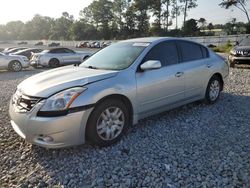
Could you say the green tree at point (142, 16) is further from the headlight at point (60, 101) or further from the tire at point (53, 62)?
the headlight at point (60, 101)

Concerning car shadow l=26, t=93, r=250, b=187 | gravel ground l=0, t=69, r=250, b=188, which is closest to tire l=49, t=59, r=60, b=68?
gravel ground l=0, t=69, r=250, b=188

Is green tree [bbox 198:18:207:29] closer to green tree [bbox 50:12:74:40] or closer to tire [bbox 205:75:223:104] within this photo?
green tree [bbox 50:12:74:40]

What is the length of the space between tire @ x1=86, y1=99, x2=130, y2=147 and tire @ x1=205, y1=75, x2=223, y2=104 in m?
2.49

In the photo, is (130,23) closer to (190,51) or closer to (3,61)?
(3,61)

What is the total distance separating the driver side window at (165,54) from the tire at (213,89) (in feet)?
4.43

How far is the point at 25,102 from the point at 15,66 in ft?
41.8

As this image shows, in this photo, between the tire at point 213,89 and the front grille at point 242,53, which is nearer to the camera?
the tire at point 213,89

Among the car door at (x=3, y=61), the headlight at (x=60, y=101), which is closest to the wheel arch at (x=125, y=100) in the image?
the headlight at (x=60, y=101)

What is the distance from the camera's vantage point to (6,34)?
129000 mm

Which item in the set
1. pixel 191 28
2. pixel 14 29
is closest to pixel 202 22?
pixel 191 28

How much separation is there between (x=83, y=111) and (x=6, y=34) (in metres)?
141

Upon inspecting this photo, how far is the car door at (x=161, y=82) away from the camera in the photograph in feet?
14.0

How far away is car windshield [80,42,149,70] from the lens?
4.41 m

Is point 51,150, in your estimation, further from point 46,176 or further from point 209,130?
point 209,130
